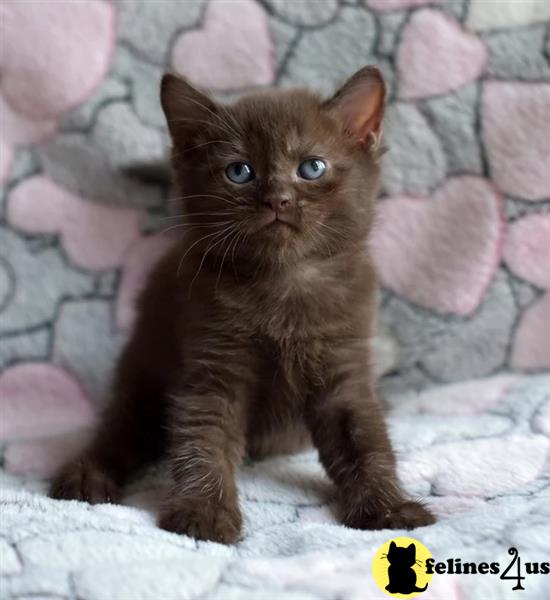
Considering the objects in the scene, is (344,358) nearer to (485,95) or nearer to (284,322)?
(284,322)

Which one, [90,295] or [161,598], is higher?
[161,598]

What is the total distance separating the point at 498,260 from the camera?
1729 millimetres

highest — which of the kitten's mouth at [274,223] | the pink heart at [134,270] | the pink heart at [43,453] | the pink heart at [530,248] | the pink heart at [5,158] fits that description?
the kitten's mouth at [274,223]

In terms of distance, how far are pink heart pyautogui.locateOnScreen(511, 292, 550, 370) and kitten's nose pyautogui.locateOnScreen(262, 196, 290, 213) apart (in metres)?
0.81

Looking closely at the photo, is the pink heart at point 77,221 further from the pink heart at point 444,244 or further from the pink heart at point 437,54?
the pink heart at point 437,54

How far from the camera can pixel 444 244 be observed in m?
1.75

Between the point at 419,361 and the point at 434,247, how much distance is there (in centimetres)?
27

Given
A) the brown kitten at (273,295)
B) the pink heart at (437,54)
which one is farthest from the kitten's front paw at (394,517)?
the pink heart at (437,54)

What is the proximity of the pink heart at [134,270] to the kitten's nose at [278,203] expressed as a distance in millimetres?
656

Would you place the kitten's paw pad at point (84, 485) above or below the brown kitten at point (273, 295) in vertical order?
below

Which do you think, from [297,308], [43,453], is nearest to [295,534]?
[297,308]

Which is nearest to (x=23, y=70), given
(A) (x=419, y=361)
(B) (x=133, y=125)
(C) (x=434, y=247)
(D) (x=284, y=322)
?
(B) (x=133, y=125)

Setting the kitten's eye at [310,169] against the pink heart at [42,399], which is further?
the pink heart at [42,399]

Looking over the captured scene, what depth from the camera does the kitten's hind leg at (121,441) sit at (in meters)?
A: 1.28
